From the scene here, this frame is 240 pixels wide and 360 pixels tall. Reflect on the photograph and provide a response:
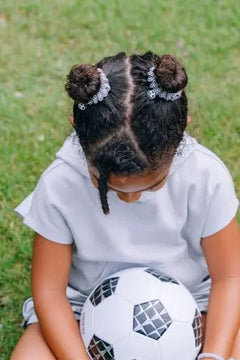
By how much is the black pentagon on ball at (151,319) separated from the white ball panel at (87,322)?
0.40 feet

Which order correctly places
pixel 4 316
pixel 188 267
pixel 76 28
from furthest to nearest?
pixel 76 28
pixel 4 316
pixel 188 267

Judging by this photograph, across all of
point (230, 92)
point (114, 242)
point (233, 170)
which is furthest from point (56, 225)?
point (230, 92)

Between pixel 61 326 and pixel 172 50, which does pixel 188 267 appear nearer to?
pixel 61 326

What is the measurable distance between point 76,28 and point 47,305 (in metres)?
1.67

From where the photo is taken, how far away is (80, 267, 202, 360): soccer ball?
2.05 meters

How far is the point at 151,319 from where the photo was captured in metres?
2.06

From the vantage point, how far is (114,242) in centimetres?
218

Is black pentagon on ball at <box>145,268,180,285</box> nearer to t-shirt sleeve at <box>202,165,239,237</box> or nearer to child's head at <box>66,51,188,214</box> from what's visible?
t-shirt sleeve at <box>202,165,239,237</box>

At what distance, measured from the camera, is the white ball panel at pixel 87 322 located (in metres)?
2.12

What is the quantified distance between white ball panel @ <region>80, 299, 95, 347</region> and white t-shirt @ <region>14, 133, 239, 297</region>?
13 centimetres

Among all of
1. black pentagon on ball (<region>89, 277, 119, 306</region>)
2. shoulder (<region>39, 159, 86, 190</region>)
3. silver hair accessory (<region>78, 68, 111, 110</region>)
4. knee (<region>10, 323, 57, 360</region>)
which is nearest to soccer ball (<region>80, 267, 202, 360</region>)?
black pentagon on ball (<region>89, 277, 119, 306</region>)

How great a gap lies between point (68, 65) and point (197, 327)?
1616 millimetres

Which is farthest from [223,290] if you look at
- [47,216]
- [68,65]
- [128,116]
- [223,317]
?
[68,65]

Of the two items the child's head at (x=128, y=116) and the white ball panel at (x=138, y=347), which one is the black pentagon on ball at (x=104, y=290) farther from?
the child's head at (x=128, y=116)
